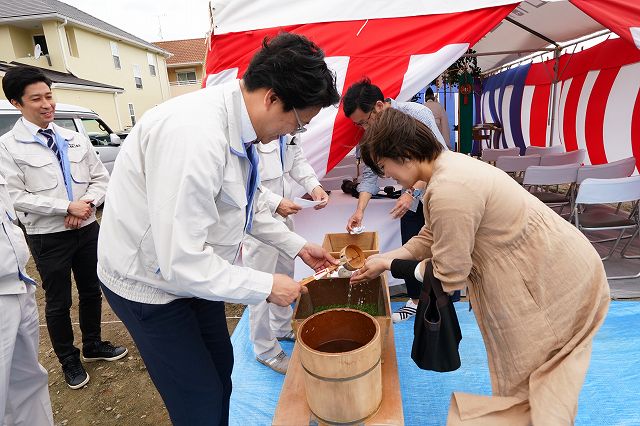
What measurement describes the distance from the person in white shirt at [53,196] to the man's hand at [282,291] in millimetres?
1585

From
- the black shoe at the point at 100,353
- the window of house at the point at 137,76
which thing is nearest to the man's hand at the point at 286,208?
the black shoe at the point at 100,353

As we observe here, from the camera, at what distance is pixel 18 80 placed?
6.61 ft

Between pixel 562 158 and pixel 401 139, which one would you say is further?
pixel 562 158

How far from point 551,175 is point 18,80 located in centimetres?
400

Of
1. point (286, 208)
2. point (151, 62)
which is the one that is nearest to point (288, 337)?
point (286, 208)

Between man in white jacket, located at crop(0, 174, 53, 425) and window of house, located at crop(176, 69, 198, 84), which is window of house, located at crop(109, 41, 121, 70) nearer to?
window of house, located at crop(176, 69, 198, 84)

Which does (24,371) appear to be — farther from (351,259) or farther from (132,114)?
(132,114)

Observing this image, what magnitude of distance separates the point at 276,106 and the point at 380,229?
7.07ft

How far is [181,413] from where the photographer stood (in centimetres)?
120

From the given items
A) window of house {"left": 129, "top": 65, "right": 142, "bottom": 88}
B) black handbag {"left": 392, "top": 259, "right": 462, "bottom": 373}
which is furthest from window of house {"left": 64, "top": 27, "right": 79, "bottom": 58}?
black handbag {"left": 392, "top": 259, "right": 462, "bottom": 373}

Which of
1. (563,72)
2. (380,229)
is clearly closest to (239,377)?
(380,229)

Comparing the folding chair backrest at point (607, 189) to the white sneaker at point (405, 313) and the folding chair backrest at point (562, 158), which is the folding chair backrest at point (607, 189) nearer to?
the white sneaker at point (405, 313)

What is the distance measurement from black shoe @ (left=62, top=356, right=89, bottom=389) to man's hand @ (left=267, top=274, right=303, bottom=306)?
1.97m

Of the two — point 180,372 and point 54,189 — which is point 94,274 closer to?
point 54,189
